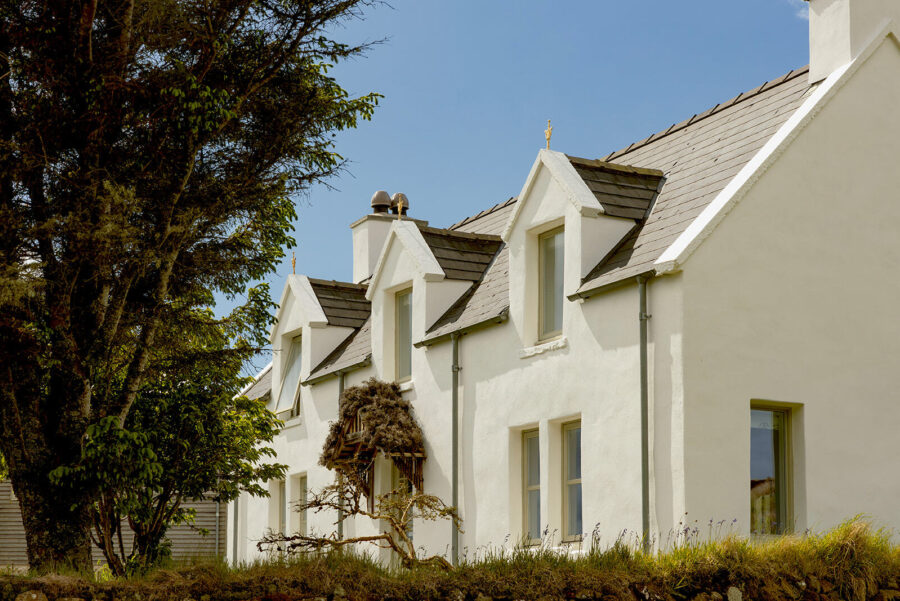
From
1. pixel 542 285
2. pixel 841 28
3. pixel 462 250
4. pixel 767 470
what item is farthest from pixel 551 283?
pixel 841 28

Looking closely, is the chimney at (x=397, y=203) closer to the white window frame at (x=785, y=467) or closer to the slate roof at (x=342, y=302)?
the slate roof at (x=342, y=302)

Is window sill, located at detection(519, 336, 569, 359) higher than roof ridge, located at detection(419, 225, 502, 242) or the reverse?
the reverse

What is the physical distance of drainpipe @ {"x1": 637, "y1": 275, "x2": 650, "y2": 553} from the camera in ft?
47.4

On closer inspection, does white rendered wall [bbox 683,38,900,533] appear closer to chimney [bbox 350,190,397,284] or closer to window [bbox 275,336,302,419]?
window [bbox 275,336,302,419]

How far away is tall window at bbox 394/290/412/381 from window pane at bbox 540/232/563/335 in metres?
4.19

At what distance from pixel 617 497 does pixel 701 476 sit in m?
1.35

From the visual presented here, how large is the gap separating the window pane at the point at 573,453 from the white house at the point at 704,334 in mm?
29

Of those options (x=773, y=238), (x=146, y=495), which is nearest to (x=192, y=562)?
(x=146, y=495)

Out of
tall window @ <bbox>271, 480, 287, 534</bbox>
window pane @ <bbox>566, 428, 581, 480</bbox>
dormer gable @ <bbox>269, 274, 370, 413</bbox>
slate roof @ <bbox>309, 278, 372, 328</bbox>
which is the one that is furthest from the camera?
tall window @ <bbox>271, 480, 287, 534</bbox>

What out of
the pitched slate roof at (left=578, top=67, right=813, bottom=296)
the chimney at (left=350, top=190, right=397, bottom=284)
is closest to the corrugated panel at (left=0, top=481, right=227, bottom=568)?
the chimney at (left=350, top=190, right=397, bottom=284)

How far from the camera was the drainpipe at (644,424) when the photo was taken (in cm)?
1444

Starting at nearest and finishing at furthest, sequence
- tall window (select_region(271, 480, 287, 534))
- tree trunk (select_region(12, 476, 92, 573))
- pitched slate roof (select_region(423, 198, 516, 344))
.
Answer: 1. tree trunk (select_region(12, 476, 92, 573))
2. pitched slate roof (select_region(423, 198, 516, 344))
3. tall window (select_region(271, 480, 287, 534))

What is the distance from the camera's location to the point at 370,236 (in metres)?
28.4

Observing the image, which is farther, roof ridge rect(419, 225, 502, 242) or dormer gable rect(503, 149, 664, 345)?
roof ridge rect(419, 225, 502, 242)
